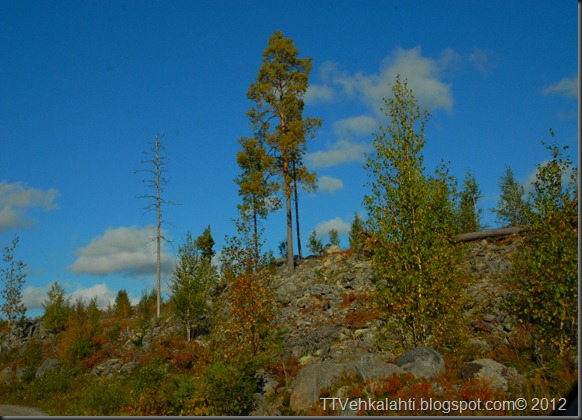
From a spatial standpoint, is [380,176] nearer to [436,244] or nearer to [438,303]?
[436,244]

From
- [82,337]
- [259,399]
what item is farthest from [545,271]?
[82,337]

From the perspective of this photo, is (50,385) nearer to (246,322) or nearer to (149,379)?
(149,379)

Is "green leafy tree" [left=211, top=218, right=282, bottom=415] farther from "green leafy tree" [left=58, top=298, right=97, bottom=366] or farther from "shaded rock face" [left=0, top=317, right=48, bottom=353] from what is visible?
"shaded rock face" [left=0, top=317, right=48, bottom=353]

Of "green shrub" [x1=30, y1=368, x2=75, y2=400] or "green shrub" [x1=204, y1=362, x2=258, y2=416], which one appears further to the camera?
"green shrub" [x1=30, y1=368, x2=75, y2=400]

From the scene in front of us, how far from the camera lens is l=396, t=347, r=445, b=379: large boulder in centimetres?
1276

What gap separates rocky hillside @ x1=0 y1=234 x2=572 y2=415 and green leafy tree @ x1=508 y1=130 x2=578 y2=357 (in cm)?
144

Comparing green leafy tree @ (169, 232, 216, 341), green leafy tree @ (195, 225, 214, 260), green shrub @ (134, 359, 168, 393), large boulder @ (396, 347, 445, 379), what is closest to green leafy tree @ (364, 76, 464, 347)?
large boulder @ (396, 347, 445, 379)

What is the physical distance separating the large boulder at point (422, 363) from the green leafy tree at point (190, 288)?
1933cm

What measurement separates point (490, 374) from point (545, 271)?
128 inches

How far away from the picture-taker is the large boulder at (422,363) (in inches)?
502

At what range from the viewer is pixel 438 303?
1349 centimetres

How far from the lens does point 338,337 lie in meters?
22.4

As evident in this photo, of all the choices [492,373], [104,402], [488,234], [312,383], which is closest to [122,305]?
[104,402]

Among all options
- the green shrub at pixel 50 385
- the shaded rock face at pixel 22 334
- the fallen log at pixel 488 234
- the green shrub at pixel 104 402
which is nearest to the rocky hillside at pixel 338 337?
the shaded rock face at pixel 22 334
